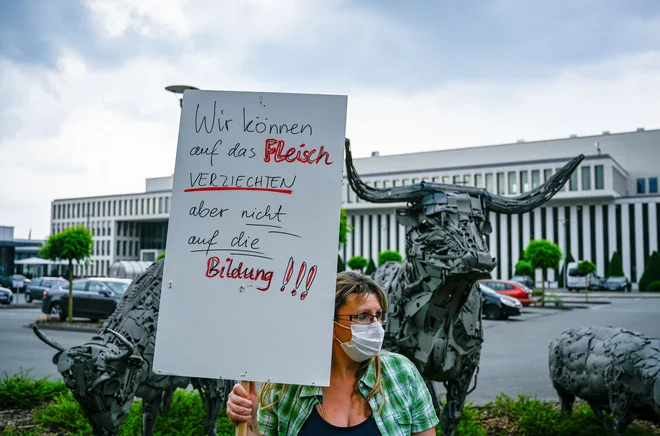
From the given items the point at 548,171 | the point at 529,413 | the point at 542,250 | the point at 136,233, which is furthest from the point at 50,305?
the point at 136,233

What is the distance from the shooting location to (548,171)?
67625 millimetres

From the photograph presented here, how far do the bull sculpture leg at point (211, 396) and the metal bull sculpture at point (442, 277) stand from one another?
6.00ft

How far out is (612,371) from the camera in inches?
263

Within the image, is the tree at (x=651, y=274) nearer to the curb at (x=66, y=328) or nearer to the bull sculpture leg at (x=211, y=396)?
the curb at (x=66, y=328)

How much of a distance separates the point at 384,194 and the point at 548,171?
66263 mm

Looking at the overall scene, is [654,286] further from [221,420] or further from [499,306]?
[221,420]

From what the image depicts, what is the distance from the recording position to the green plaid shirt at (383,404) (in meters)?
2.75

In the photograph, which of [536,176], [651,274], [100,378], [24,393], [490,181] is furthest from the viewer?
[490,181]

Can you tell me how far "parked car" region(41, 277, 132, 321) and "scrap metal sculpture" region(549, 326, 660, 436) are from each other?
53.4 feet

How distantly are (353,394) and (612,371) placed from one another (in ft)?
16.1

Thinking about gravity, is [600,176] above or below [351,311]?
above

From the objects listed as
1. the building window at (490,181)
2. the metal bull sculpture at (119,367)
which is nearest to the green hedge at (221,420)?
the metal bull sculpture at (119,367)

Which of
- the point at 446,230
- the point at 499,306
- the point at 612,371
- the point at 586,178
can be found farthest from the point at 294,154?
the point at 586,178

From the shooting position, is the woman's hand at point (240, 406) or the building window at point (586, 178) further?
the building window at point (586, 178)
